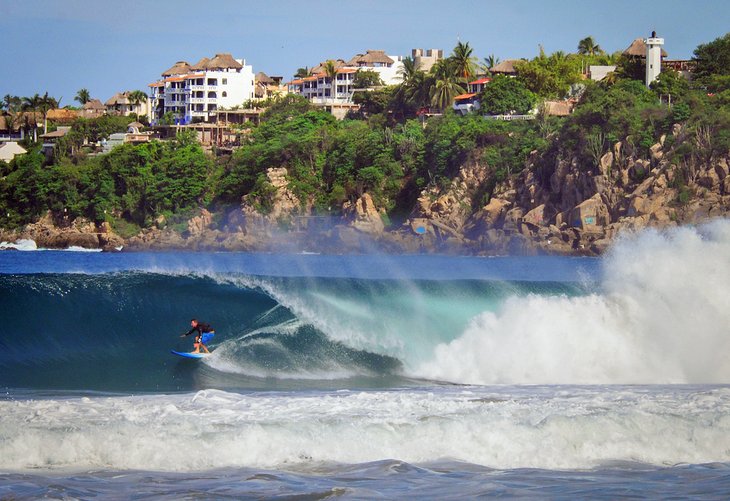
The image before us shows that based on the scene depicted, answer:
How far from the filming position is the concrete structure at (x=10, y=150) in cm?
11512

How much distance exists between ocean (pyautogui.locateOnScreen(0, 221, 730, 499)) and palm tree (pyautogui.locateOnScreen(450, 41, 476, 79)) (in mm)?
78335

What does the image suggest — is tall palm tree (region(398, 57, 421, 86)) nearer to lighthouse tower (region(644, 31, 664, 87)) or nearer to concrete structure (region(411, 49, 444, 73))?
concrete structure (region(411, 49, 444, 73))

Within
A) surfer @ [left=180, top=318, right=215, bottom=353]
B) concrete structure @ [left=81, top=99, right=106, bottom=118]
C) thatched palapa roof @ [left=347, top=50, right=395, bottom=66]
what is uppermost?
thatched palapa roof @ [left=347, top=50, right=395, bottom=66]

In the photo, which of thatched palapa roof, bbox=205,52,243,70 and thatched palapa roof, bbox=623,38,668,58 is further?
thatched palapa roof, bbox=205,52,243,70

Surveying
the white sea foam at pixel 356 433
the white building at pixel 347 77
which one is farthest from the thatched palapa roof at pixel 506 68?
the white sea foam at pixel 356 433

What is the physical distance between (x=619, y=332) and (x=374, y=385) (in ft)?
15.7

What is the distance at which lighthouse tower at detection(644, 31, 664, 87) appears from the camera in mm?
86375

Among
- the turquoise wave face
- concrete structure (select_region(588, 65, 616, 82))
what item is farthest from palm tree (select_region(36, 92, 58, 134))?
the turquoise wave face

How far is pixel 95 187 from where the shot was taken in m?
93.1

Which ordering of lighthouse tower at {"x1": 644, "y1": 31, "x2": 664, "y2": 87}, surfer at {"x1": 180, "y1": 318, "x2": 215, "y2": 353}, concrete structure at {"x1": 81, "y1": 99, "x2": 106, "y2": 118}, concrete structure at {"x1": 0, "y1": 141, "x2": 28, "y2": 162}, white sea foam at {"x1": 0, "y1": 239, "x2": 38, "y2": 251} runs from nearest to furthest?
surfer at {"x1": 180, "y1": 318, "x2": 215, "y2": 353}, lighthouse tower at {"x1": 644, "y1": 31, "x2": 664, "y2": 87}, white sea foam at {"x1": 0, "y1": 239, "x2": 38, "y2": 251}, concrete structure at {"x1": 0, "y1": 141, "x2": 28, "y2": 162}, concrete structure at {"x1": 81, "y1": 99, "x2": 106, "y2": 118}

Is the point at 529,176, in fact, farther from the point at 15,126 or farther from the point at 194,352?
the point at 15,126

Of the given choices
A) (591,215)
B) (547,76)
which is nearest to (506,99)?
(547,76)

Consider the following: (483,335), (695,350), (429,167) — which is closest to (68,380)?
(483,335)

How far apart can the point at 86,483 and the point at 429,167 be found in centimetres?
7333
